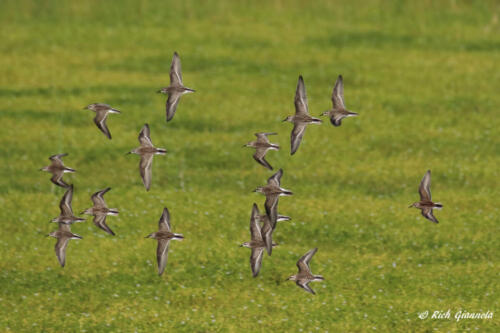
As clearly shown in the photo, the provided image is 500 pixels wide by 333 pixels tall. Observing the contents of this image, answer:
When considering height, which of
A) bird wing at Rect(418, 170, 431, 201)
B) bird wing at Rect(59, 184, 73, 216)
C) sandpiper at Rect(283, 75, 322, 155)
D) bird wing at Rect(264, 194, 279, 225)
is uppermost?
sandpiper at Rect(283, 75, 322, 155)

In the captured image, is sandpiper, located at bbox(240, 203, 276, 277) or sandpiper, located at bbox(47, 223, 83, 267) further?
sandpiper, located at bbox(47, 223, 83, 267)

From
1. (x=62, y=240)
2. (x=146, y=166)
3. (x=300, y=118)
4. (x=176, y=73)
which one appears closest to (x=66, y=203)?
(x=146, y=166)

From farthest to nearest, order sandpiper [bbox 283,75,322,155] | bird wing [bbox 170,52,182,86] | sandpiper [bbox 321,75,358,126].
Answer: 1. sandpiper [bbox 321,75,358,126]
2. bird wing [bbox 170,52,182,86]
3. sandpiper [bbox 283,75,322,155]

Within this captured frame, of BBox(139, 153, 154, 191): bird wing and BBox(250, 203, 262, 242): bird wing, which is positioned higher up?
BBox(139, 153, 154, 191): bird wing

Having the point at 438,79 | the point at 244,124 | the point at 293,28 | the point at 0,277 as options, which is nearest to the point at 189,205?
the point at 0,277

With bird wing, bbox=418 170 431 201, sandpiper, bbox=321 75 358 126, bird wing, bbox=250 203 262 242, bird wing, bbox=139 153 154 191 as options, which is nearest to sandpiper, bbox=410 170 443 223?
bird wing, bbox=418 170 431 201

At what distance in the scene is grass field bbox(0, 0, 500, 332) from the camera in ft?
78.0

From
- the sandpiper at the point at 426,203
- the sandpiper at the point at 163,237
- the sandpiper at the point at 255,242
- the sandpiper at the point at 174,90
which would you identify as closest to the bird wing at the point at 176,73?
the sandpiper at the point at 174,90

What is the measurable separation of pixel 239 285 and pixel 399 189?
9639 millimetres

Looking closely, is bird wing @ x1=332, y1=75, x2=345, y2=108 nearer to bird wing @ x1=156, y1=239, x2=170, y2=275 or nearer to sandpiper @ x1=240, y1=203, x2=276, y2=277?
sandpiper @ x1=240, y1=203, x2=276, y2=277

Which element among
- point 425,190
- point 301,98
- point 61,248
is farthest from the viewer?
point 61,248

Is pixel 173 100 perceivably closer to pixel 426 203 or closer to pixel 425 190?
pixel 426 203

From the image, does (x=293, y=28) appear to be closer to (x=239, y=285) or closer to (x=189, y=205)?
(x=189, y=205)

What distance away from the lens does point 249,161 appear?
35.0 m
